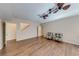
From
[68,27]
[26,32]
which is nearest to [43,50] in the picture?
[68,27]

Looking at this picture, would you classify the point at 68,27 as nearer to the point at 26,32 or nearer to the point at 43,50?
the point at 43,50

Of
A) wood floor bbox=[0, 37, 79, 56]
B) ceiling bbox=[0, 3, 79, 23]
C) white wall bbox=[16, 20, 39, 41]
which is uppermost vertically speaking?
ceiling bbox=[0, 3, 79, 23]

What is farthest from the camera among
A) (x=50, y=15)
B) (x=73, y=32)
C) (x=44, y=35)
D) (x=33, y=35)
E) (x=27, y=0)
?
(x=33, y=35)

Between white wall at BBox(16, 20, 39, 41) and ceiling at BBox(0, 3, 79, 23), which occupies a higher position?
ceiling at BBox(0, 3, 79, 23)

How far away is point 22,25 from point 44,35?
2.63 meters

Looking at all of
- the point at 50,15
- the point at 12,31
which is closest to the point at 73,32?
the point at 50,15

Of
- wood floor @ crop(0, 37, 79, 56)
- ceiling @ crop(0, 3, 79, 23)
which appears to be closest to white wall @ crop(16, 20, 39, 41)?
wood floor @ crop(0, 37, 79, 56)

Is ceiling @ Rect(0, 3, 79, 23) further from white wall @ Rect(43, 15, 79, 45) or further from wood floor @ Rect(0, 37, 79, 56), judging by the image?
wood floor @ Rect(0, 37, 79, 56)

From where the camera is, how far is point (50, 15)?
3.02 m

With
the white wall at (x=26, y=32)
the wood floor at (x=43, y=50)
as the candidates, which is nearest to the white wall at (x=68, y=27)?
the wood floor at (x=43, y=50)

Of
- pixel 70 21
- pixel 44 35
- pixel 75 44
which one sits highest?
pixel 70 21

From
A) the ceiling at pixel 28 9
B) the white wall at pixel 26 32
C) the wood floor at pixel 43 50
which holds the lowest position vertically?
the wood floor at pixel 43 50

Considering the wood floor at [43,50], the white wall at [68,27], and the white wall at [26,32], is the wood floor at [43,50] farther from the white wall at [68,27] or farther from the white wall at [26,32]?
the white wall at [26,32]

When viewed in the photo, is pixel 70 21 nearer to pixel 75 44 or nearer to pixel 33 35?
pixel 75 44
